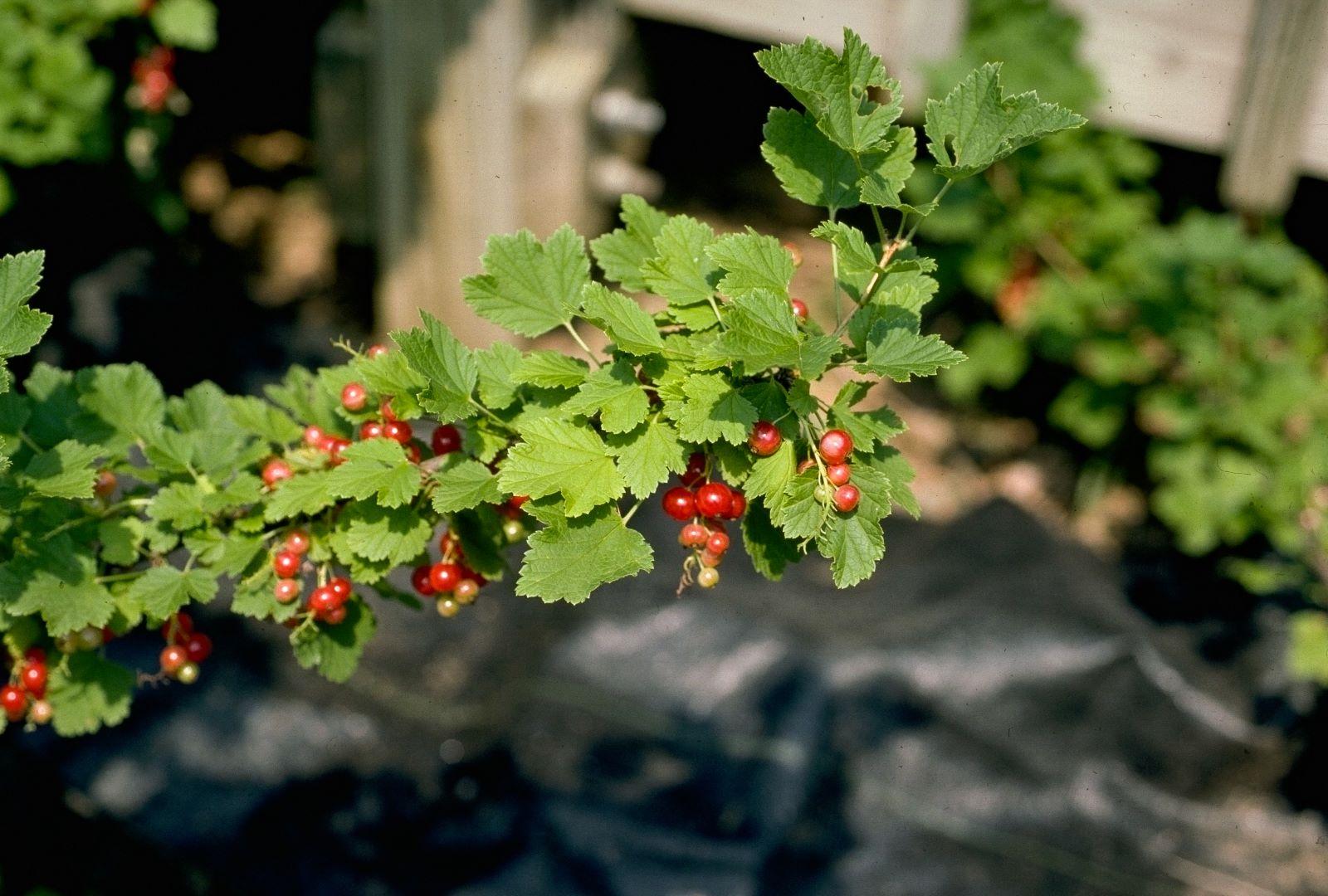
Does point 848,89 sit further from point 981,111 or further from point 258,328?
point 258,328

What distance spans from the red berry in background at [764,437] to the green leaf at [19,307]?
59cm

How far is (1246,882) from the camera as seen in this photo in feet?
8.89

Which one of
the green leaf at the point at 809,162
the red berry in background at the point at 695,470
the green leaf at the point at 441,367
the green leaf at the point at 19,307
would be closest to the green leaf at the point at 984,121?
the green leaf at the point at 809,162

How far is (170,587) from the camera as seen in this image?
1237 millimetres

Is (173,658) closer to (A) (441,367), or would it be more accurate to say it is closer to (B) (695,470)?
(A) (441,367)

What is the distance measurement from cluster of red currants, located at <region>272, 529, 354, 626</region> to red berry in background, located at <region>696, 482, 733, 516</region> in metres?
0.39

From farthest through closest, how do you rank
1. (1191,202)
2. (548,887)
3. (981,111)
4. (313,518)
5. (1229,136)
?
(1191,202) < (1229,136) < (548,887) < (313,518) < (981,111)

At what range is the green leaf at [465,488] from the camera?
1.09 metres

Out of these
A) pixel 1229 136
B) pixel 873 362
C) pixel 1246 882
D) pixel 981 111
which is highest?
pixel 981 111

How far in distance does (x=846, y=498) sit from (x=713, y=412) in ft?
0.44

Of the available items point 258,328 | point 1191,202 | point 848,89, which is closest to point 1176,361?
point 1191,202

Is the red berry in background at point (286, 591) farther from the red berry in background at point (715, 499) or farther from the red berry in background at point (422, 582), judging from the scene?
the red berry in background at point (715, 499)

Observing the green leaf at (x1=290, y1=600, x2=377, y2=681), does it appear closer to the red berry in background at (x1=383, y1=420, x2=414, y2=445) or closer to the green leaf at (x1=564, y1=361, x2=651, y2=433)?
the red berry in background at (x1=383, y1=420, x2=414, y2=445)

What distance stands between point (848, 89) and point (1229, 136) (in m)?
2.68
